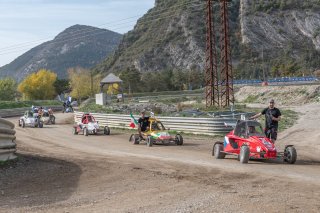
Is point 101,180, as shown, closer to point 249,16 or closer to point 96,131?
point 96,131

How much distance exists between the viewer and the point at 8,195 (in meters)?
10.4

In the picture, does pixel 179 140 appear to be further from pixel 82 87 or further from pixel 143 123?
pixel 82 87

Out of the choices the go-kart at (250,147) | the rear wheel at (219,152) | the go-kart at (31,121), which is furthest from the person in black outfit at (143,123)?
the go-kart at (31,121)

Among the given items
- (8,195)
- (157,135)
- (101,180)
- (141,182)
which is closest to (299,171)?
(141,182)

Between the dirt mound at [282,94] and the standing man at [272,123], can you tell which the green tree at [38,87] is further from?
the standing man at [272,123]

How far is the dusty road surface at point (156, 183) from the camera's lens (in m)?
9.07

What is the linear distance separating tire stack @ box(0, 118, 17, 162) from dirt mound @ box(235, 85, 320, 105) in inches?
1506

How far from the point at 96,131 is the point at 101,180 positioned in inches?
658

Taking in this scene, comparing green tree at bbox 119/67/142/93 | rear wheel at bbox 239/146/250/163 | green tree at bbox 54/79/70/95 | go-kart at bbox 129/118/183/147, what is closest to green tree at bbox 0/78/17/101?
green tree at bbox 54/79/70/95

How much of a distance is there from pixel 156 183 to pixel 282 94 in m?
45.4

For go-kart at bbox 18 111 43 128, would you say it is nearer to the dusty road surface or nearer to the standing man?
the dusty road surface

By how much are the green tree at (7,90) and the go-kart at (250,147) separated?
110m

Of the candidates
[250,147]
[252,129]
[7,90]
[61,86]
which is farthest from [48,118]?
[61,86]

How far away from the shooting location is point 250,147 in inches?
605
